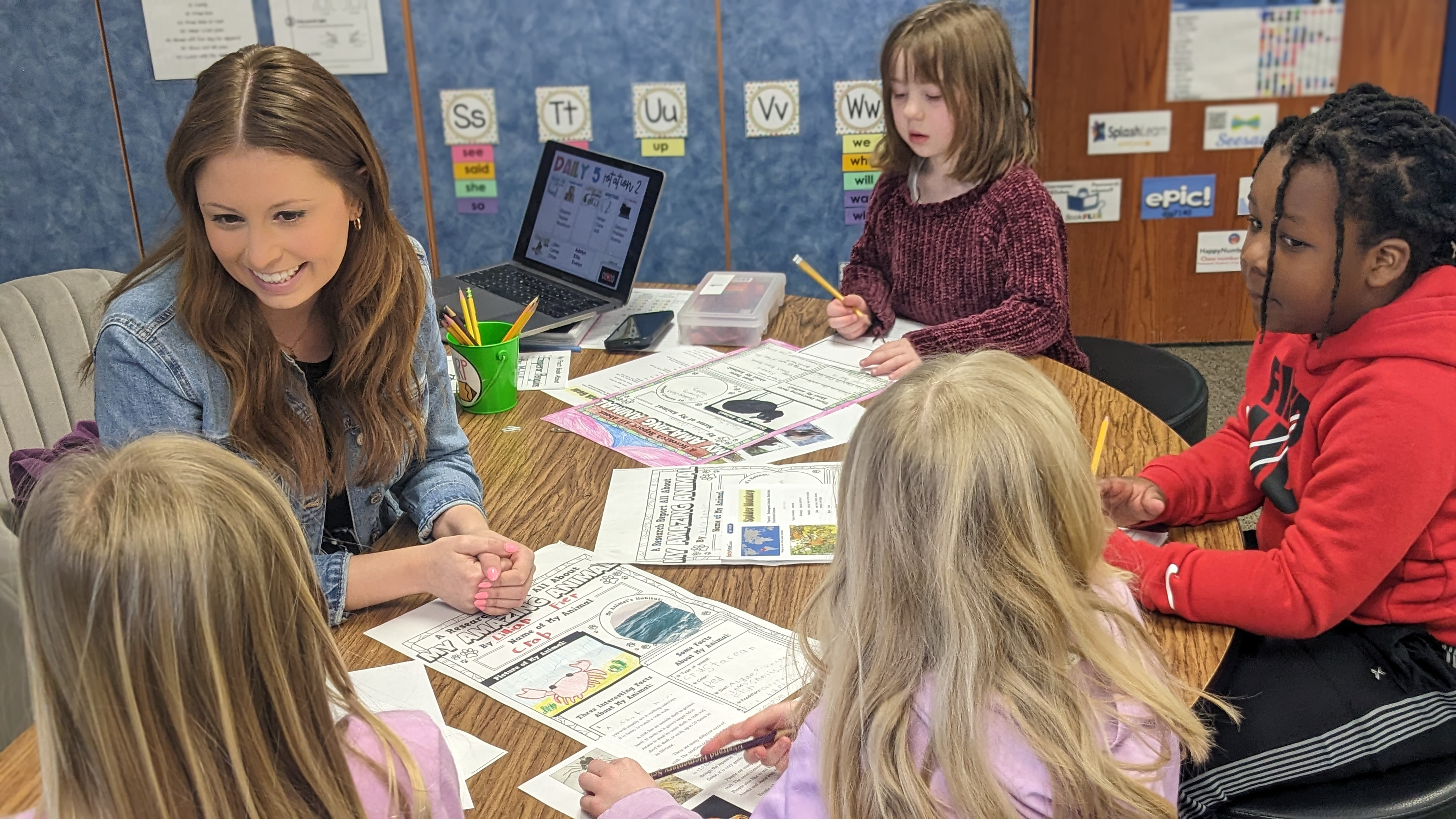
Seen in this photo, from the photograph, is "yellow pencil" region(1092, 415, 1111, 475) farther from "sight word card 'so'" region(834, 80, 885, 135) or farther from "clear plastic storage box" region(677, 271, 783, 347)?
"sight word card 'so'" region(834, 80, 885, 135)

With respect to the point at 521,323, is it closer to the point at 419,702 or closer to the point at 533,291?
the point at 533,291

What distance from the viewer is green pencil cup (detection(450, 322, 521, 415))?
1.70 m

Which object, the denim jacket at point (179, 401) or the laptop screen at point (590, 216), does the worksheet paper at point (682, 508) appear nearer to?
the denim jacket at point (179, 401)

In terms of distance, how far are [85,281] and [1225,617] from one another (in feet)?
5.80

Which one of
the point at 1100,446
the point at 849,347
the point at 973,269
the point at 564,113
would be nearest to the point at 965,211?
the point at 973,269

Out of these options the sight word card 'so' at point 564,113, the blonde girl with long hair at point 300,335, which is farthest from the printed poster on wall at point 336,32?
the blonde girl with long hair at point 300,335

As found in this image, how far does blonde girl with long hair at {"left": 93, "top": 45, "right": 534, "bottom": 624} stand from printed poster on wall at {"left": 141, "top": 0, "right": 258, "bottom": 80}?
5.88ft

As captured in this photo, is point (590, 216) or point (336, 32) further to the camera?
point (336, 32)

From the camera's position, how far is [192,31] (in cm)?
290

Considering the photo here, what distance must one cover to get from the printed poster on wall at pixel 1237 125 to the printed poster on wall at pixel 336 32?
229 centimetres

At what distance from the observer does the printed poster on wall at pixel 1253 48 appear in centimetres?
334

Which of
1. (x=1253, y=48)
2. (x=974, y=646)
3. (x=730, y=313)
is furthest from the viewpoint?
(x=1253, y=48)

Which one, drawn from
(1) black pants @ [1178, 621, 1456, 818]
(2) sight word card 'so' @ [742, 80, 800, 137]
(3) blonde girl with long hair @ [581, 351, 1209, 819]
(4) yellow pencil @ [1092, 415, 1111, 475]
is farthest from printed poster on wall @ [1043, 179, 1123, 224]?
(3) blonde girl with long hair @ [581, 351, 1209, 819]

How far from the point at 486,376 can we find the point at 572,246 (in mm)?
560
